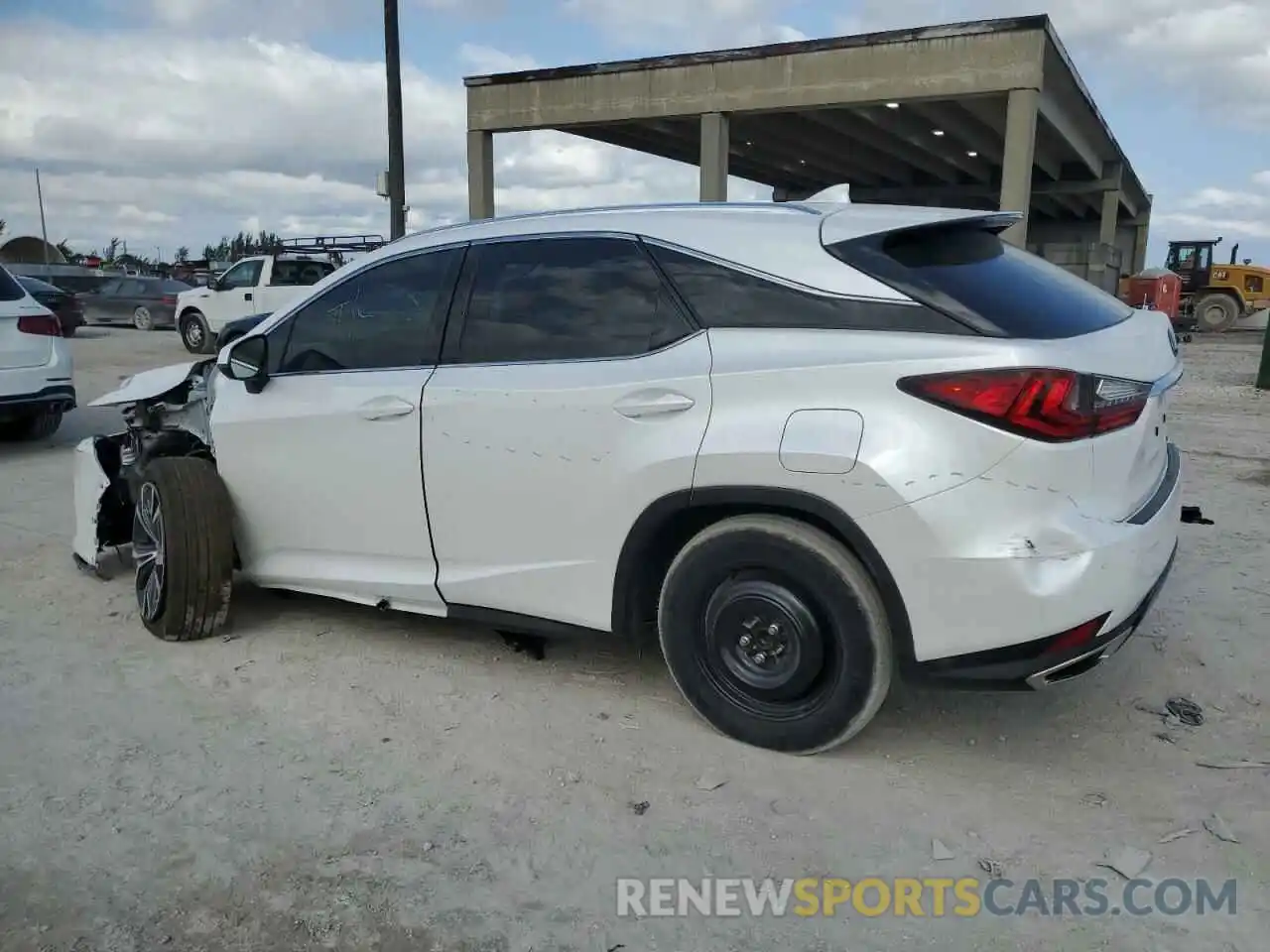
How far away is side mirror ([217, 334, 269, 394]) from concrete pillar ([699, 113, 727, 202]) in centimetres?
1526

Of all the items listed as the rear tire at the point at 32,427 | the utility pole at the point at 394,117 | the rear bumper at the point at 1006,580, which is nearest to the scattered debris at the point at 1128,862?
the rear bumper at the point at 1006,580

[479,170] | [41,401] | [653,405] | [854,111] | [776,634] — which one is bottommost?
[776,634]

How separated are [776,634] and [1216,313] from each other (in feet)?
106

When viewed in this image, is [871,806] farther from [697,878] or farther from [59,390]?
[59,390]

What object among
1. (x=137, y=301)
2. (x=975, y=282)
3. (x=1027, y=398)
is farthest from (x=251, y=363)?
(x=137, y=301)

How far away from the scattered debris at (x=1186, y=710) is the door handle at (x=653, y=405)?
2096 mm

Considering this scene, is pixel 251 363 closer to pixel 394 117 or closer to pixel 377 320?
pixel 377 320

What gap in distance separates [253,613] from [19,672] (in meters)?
0.96

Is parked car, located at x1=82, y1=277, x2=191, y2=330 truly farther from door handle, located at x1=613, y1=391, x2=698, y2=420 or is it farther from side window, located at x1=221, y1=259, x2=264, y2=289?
door handle, located at x1=613, y1=391, x2=698, y2=420

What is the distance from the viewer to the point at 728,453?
3049 mm

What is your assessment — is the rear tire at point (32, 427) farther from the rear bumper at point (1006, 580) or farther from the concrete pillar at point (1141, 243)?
the concrete pillar at point (1141, 243)

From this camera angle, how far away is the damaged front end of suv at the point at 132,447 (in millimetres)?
4859

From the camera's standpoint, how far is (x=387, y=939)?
2.43 metres

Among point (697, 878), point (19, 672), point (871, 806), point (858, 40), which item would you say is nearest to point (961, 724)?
point (871, 806)
